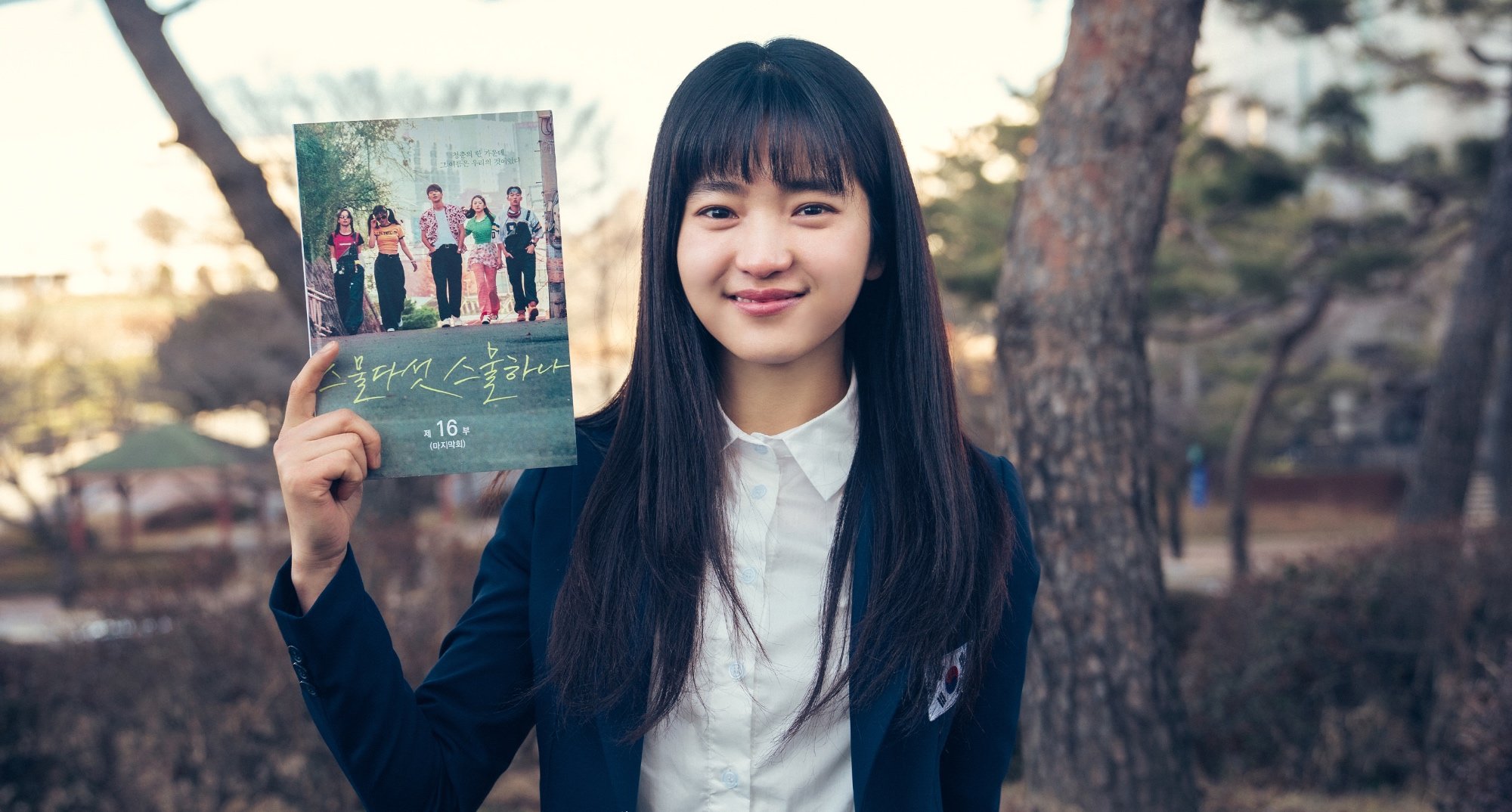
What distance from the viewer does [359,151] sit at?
1352 millimetres

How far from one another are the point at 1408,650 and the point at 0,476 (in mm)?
18920

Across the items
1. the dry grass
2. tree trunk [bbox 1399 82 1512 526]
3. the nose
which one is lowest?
the dry grass

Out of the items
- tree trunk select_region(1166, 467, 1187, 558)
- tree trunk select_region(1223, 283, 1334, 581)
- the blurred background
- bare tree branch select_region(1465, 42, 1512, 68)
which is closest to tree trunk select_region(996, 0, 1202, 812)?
the blurred background

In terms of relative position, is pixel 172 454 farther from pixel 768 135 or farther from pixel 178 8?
pixel 768 135

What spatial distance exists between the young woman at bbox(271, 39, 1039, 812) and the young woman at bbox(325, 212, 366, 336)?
5cm

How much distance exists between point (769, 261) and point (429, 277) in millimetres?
390

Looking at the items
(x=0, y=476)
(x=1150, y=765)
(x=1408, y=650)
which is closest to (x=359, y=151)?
(x=1150, y=765)

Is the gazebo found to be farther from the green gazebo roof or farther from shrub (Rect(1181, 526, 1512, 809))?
shrub (Rect(1181, 526, 1512, 809))

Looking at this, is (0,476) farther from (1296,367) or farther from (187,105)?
(1296,367)

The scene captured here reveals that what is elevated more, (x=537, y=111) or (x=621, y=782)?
(x=537, y=111)

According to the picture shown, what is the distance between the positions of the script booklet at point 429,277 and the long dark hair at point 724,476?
202mm

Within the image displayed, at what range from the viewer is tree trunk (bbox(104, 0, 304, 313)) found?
3824 millimetres

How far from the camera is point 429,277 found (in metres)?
1.36

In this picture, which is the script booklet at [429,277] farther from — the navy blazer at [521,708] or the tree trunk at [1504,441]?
the tree trunk at [1504,441]
